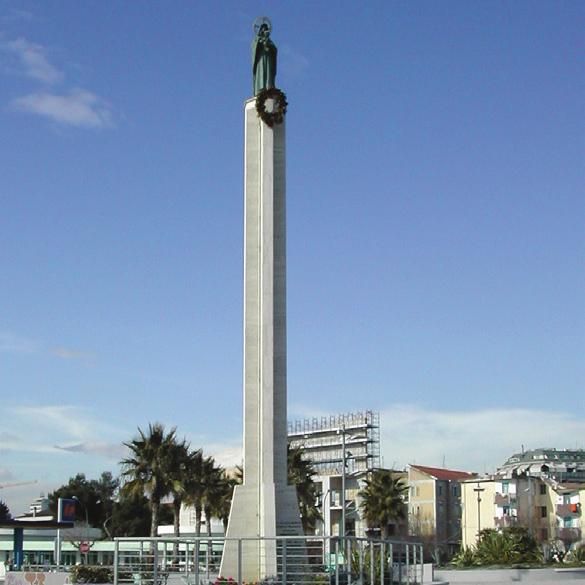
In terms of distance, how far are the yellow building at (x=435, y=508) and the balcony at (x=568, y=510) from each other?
11996 mm

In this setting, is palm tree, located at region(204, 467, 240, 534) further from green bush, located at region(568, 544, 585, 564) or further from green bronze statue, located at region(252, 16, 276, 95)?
green bronze statue, located at region(252, 16, 276, 95)


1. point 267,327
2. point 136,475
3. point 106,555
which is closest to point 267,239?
point 267,327

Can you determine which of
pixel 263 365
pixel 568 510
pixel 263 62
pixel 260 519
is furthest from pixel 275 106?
pixel 568 510

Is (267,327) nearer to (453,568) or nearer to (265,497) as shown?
(265,497)

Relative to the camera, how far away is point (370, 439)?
114062 millimetres

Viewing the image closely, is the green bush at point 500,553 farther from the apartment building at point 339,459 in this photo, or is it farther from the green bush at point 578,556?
the apartment building at point 339,459

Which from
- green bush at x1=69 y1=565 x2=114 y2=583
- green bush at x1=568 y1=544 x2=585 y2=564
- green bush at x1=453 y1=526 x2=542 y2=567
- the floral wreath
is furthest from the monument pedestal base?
green bush at x1=568 y1=544 x2=585 y2=564

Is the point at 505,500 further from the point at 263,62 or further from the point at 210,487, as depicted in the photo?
the point at 263,62

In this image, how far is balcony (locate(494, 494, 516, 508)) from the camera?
88.8 meters

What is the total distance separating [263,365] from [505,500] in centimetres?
5403

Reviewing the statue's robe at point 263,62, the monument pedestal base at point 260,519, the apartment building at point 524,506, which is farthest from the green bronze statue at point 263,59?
the apartment building at point 524,506

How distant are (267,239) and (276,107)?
18.9ft

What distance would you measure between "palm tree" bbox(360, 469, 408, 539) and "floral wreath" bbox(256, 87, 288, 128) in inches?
1363

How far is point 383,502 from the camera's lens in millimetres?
70062
